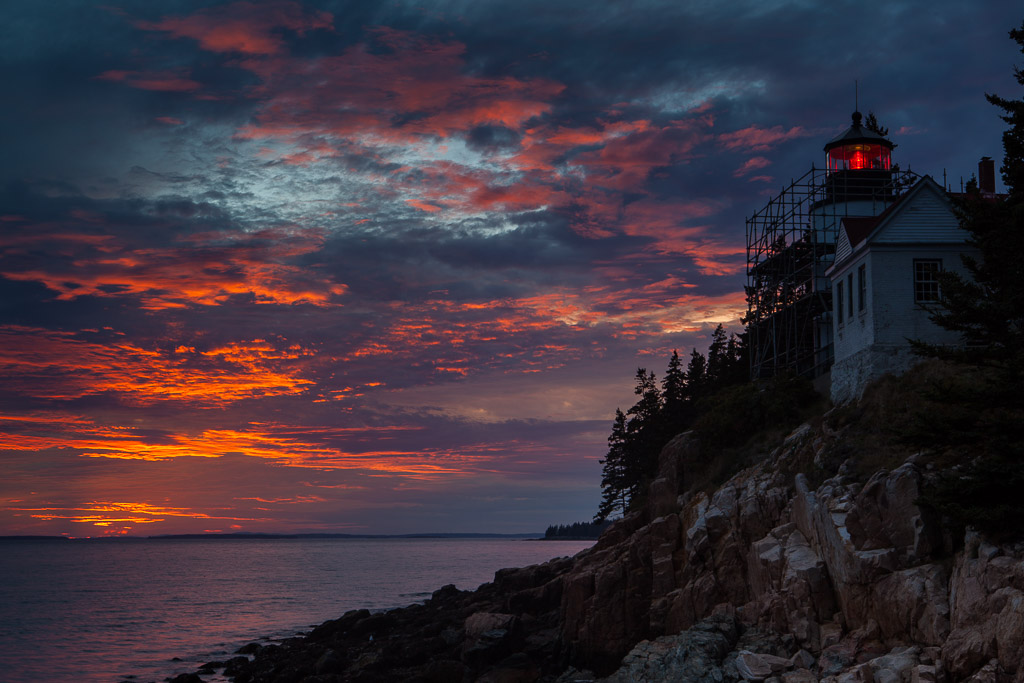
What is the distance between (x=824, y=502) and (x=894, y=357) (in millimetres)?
8650

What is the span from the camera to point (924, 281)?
31.3 meters

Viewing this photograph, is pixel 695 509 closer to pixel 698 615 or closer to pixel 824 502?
pixel 698 615

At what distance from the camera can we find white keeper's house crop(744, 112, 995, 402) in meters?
31.2

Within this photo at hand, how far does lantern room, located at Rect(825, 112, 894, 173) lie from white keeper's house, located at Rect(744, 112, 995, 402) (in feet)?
0.18

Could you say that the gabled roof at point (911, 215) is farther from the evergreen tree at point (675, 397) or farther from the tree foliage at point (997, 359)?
the evergreen tree at point (675, 397)

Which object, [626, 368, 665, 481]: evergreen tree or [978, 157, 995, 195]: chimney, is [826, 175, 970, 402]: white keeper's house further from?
[626, 368, 665, 481]: evergreen tree

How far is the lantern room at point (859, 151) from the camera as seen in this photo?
4650 cm

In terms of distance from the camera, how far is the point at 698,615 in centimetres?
2889

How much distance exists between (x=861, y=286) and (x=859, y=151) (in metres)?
17.0

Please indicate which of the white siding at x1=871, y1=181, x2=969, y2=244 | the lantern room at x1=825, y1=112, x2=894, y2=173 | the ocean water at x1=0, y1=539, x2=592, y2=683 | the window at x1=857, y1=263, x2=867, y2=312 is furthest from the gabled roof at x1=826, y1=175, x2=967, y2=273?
the ocean water at x1=0, y1=539, x2=592, y2=683

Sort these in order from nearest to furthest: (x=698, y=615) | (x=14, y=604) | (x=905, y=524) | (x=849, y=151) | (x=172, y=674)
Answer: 1. (x=905, y=524)
2. (x=698, y=615)
3. (x=172, y=674)
4. (x=849, y=151)
5. (x=14, y=604)

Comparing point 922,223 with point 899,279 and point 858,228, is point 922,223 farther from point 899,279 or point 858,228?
point 858,228

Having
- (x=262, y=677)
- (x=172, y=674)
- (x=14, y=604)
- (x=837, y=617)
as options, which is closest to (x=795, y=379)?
(x=837, y=617)

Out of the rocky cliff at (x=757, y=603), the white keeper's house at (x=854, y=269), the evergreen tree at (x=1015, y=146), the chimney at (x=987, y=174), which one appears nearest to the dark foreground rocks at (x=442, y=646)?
the rocky cliff at (x=757, y=603)
